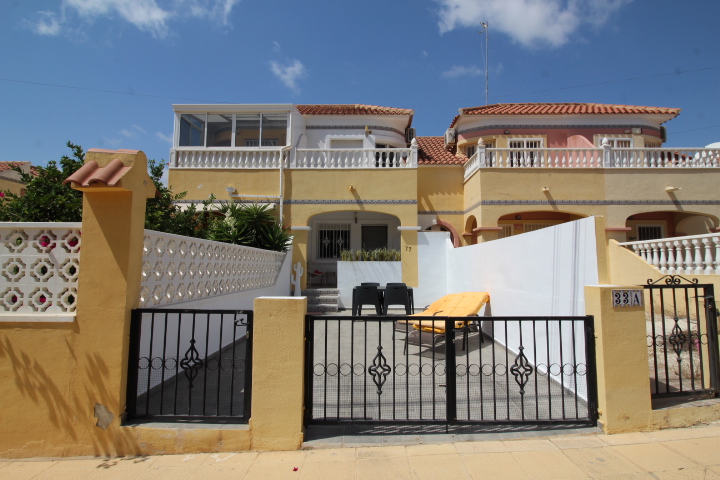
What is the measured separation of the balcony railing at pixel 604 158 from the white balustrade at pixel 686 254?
525 centimetres

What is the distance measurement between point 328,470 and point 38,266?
3.31 meters

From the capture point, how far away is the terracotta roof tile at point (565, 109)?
49.4 feet

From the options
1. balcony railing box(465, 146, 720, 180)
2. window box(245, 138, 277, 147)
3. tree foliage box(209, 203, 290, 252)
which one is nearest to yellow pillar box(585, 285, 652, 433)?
tree foliage box(209, 203, 290, 252)

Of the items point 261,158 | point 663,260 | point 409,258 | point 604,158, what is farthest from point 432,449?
point 604,158

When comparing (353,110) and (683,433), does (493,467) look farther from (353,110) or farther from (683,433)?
(353,110)

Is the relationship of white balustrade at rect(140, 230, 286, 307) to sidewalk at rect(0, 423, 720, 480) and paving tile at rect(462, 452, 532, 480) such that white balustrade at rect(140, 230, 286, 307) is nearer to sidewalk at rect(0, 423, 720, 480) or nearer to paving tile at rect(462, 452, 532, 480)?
sidewalk at rect(0, 423, 720, 480)

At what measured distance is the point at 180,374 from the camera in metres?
5.31

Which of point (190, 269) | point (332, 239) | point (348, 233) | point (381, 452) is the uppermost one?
point (348, 233)

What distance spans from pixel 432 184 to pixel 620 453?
11867mm

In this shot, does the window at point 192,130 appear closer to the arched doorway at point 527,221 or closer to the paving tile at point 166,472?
the arched doorway at point 527,221

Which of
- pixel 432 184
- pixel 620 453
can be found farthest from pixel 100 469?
pixel 432 184

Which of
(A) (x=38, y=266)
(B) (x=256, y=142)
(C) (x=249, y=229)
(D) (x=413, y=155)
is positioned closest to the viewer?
(A) (x=38, y=266)

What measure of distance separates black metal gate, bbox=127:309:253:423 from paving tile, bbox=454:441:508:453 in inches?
77.8

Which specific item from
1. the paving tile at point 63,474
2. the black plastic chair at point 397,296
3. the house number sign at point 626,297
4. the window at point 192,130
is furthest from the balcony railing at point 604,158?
the paving tile at point 63,474
